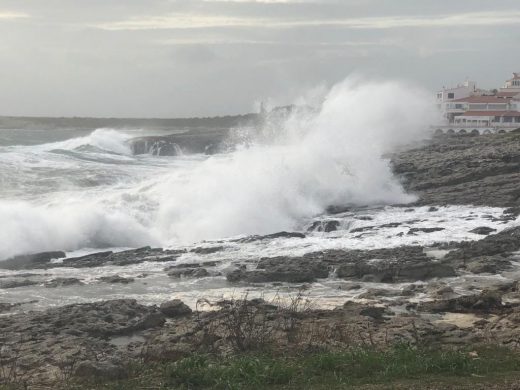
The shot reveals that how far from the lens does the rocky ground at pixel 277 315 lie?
10258 millimetres

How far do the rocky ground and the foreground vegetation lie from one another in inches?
36.6

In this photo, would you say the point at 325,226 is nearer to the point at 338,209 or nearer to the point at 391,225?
the point at 391,225

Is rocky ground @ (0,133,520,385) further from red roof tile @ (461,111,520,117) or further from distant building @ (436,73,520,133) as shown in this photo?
red roof tile @ (461,111,520,117)

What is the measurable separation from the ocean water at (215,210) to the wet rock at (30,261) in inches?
29.8

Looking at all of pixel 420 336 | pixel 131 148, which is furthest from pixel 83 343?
pixel 131 148

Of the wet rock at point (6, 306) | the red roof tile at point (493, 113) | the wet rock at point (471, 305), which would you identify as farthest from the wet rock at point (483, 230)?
the red roof tile at point (493, 113)

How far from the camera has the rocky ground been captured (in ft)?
33.7

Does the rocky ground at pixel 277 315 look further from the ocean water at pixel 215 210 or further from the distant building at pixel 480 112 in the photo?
the distant building at pixel 480 112

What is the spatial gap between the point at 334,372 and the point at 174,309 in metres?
5.94

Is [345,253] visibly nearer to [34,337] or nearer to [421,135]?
[34,337]

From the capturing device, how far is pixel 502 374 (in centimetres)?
789

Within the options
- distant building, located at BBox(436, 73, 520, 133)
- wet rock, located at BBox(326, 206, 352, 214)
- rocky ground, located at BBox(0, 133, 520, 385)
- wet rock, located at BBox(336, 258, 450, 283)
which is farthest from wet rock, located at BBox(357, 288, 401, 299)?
distant building, located at BBox(436, 73, 520, 133)

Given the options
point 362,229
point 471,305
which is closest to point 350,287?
point 471,305

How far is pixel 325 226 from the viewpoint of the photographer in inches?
943
